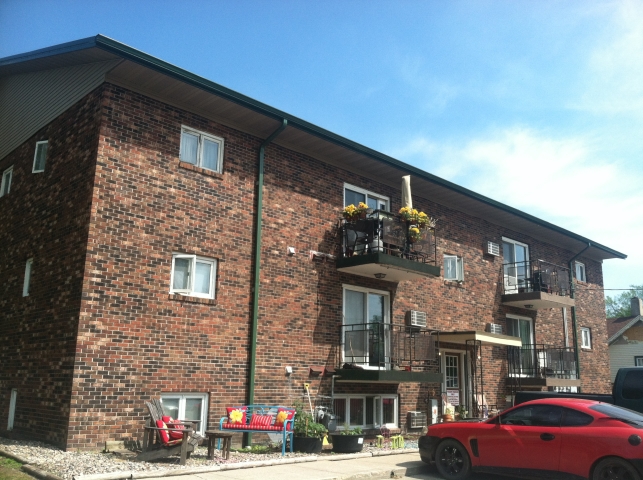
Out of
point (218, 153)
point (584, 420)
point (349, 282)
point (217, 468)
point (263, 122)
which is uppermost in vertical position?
point (263, 122)

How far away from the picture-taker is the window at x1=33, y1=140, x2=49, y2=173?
47.7ft

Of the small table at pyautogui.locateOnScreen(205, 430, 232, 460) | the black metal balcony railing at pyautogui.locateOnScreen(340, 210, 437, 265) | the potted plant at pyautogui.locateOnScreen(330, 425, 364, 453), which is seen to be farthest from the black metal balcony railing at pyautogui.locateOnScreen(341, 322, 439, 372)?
the small table at pyautogui.locateOnScreen(205, 430, 232, 460)

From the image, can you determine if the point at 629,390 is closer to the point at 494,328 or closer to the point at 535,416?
the point at 535,416

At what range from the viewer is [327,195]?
1582 centimetres

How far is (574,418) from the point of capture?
9320mm

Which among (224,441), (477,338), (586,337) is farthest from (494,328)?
(224,441)

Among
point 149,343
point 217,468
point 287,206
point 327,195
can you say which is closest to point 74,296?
point 149,343

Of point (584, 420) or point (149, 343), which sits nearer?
point (584, 420)

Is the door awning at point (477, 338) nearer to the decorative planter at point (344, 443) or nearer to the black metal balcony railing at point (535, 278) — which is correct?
the black metal balcony railing at point (535, 278)

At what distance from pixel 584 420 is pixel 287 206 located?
8.06 m

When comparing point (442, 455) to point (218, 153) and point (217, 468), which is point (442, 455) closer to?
point (217, 468)

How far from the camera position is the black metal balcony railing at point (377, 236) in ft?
50.6

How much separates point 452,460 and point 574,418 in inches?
88.1

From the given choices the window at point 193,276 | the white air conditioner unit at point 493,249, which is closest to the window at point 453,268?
the white air conditioner unit at point 493,249
